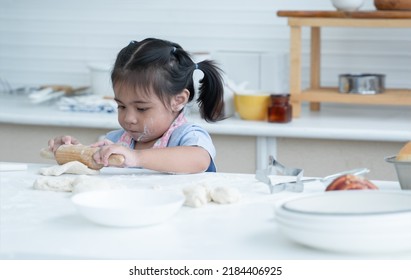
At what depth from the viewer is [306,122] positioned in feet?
10.1

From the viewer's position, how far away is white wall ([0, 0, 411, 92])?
135 inches

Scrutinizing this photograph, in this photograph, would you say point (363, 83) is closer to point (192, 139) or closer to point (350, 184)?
point (192, 139)

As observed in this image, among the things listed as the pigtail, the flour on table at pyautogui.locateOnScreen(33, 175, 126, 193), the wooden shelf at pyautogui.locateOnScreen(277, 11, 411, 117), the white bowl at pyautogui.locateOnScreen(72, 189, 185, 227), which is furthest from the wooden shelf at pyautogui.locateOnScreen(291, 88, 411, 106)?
the white bowl at pyautogui.locateOnScreen(72, 189, 185, 227)

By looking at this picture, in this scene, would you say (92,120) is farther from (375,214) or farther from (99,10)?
(375,214)

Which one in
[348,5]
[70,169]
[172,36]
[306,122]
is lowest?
[306,122]

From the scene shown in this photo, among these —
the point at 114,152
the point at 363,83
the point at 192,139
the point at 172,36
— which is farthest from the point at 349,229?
the point at 172,36

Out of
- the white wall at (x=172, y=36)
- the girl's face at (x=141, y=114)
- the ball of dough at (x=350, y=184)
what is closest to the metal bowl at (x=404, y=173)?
the ball of dough at (x=350, y=184)

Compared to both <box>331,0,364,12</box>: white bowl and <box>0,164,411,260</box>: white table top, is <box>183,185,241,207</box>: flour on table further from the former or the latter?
<box>331,0,364,12</box>: white bowl

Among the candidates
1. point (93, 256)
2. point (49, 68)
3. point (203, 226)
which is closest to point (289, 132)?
point (49, 68)

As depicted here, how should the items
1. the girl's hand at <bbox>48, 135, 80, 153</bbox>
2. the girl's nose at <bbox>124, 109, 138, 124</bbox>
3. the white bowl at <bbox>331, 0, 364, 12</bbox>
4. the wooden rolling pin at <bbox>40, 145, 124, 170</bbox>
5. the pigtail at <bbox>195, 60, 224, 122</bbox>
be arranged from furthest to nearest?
the white bowl at <bbox>331, 0, 364, 12</bbox>, the pigtail at <bbox>195, 60, 224, 122</bbox>, the girl's nose at <bbox>124, 109, 138, 124</bbox>, the girl's hand at <bbox>48, 135, 80, 153</bbox>, the wooden rolling pin at <bbox>40, 145, 124, 170</bbox>

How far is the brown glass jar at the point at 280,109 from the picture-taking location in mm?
3053

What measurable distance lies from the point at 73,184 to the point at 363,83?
167 cm

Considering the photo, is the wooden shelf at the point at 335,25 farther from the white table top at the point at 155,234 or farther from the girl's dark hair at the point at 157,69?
the white table top at the point at 155,234

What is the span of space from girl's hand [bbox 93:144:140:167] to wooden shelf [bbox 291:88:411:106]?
1347mm
